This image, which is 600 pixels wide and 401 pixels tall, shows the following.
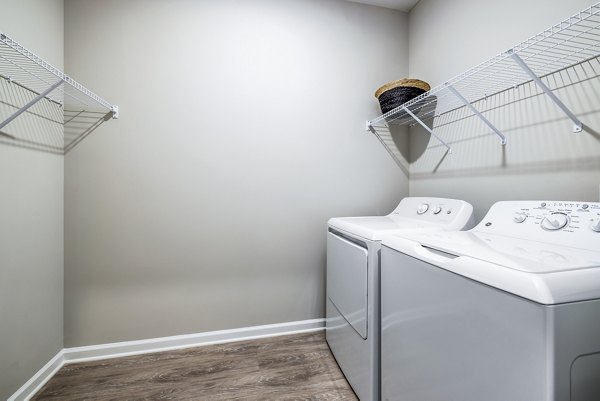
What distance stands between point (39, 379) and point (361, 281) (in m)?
1.85

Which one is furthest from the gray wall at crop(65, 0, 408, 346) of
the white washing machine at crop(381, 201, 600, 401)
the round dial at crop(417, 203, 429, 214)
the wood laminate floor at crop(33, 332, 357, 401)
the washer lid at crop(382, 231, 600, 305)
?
the washer lid at crop(382, 231, 600, 305)

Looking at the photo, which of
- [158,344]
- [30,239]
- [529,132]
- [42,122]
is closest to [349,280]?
[529,132]

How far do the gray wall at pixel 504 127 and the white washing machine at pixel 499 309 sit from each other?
22 centimetres

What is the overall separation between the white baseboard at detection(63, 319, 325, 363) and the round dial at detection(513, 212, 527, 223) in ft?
4.82

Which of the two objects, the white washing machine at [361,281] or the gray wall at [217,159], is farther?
the gray wall at [217,159]

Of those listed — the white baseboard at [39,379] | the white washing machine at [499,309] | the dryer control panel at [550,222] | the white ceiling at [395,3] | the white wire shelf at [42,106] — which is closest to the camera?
the white washing machine at [499,309]

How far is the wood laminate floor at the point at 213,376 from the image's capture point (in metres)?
1.37

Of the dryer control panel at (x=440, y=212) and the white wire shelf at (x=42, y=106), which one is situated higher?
the white wire shelf at (x=42, y=106)

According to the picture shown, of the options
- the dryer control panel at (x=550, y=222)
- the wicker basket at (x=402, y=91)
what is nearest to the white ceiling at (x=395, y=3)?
the wicker basket at (x=402, y=91)

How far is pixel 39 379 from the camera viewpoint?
4.62 feet

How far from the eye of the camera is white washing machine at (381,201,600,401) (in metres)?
0.54

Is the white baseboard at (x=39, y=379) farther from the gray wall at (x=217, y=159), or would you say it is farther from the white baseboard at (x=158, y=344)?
the gray wall at (x=217, y=159)

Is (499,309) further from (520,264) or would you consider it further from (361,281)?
(361,281)

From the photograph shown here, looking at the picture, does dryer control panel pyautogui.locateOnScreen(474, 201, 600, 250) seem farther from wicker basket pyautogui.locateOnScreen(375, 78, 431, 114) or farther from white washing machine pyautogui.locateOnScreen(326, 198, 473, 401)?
wicker basket pyautogui.locateOnScreen(375, 78, 431, 114)
